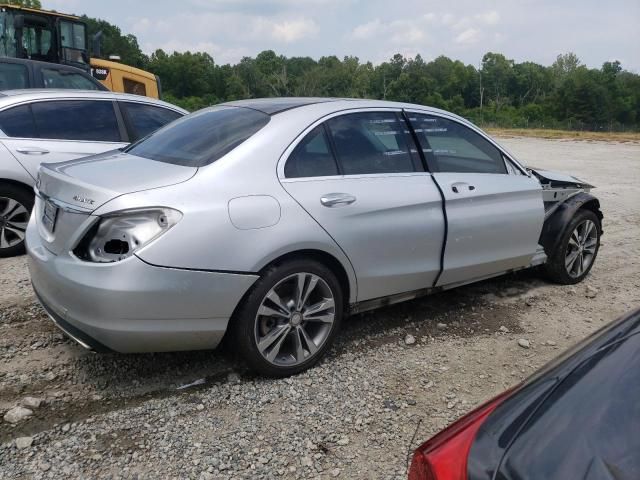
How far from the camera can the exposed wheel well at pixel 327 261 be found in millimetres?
3318

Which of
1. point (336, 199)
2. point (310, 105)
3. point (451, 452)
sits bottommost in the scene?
point (451, 452)

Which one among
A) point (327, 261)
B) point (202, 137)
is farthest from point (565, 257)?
point (202, 137)

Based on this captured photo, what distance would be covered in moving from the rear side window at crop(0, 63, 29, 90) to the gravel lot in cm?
461

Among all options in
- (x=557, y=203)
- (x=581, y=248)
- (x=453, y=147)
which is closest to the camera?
(x=453, y=147)

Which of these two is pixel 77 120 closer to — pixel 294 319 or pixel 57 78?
pixel 57 78

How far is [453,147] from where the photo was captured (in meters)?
4.40

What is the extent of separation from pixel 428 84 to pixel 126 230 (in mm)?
94678

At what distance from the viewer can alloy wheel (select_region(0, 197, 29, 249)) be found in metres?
5.51

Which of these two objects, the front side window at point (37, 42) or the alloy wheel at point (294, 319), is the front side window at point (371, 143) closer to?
the alloy wheel at point (294, 319)

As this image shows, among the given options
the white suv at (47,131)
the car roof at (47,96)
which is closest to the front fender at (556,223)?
the white suv at (47,131)

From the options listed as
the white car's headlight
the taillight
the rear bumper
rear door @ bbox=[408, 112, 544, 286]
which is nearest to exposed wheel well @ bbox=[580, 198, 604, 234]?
rear door @ bbox=[408, 112, 544, 286]

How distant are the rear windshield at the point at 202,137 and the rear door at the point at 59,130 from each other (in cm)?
204

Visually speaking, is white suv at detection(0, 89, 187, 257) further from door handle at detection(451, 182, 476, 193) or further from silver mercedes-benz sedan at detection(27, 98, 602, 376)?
door handle at detection(451, 182, 476, 193)

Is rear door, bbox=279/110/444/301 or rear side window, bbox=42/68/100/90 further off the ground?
rear side window, bbox=42/68/100/90
